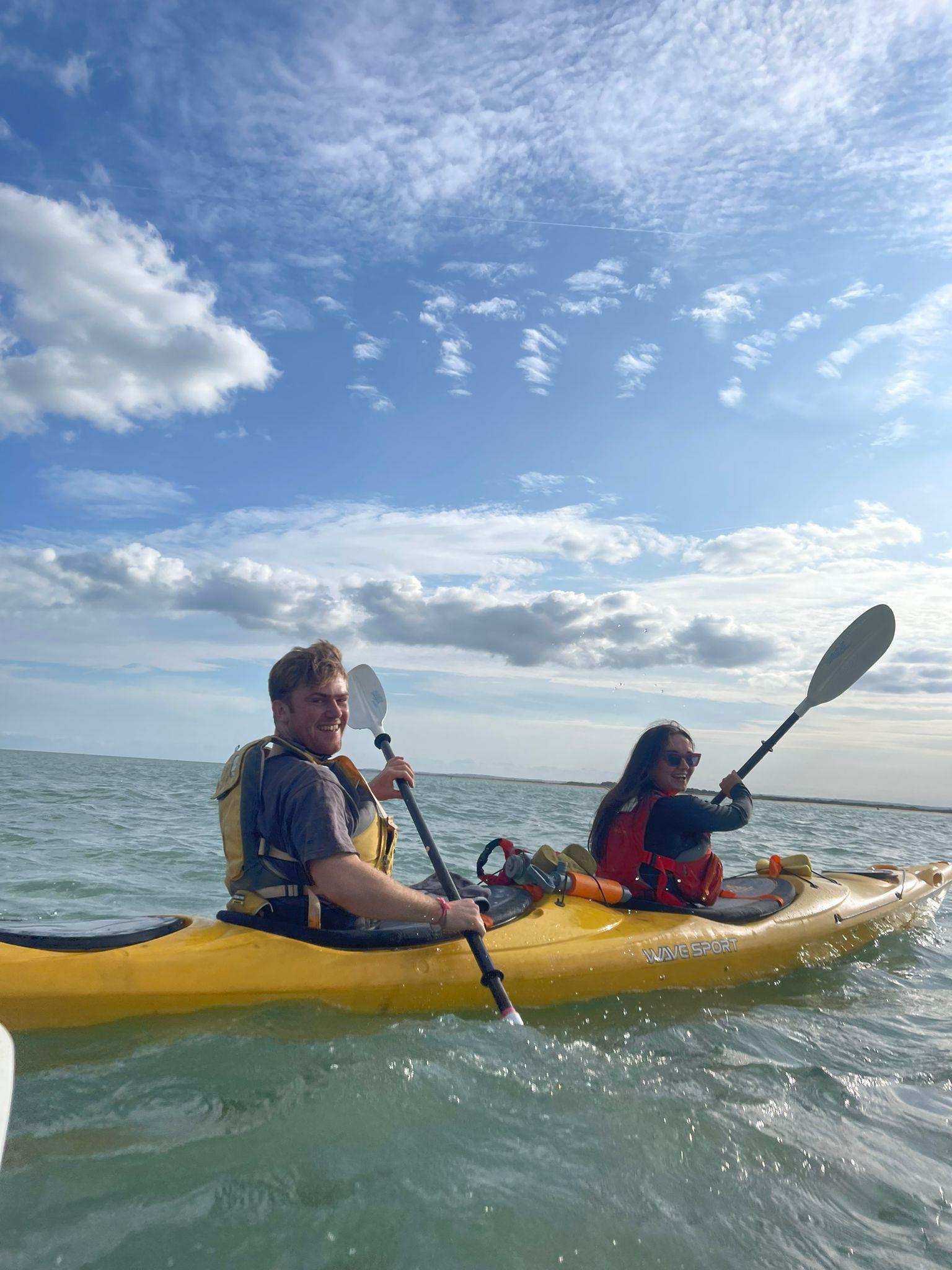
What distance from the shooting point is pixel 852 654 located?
22.8 feet

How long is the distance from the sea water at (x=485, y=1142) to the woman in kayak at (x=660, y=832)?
2.53 ft

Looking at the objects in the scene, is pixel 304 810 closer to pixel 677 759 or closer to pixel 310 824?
pixel 310 824

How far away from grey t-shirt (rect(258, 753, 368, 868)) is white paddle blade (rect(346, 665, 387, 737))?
1.93 metres

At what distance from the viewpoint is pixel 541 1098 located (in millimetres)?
2609

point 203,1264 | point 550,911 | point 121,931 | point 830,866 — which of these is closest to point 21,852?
point 121,931

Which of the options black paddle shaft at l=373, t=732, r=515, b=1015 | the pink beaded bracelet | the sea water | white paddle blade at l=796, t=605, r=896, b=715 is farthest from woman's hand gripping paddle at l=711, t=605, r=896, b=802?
the pink beaded bracelet

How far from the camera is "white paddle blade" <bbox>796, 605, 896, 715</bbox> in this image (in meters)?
6.84

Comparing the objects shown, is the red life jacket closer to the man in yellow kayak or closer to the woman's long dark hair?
the woman's long dark hair

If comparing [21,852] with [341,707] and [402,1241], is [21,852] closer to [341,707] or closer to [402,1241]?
[341,707]

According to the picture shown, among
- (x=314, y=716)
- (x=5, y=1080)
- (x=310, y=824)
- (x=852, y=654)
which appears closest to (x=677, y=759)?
(x=314, y=716)

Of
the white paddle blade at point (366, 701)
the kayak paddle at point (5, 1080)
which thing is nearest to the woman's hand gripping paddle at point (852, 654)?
the white paddle blade at point (366, 701)

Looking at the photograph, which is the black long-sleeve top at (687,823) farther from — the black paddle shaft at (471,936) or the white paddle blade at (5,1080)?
the white paddle blade at (5,1080)

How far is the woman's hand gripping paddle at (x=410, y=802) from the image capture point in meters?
3.36

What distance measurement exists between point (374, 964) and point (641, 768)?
2.11 meters
